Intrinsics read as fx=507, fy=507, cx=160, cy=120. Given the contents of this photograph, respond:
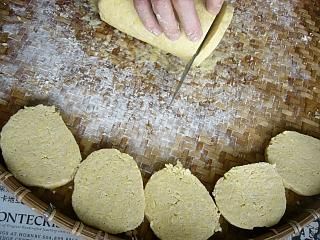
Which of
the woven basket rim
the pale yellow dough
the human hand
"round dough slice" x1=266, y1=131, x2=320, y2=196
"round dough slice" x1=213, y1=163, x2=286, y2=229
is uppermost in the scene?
the human hand

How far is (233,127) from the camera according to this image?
5.01 feet

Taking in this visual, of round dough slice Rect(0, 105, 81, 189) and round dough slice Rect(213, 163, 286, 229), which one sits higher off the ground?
round dough slice Rect(213, 163, 286, 229)

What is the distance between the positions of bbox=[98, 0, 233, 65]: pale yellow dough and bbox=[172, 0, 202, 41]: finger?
38mm

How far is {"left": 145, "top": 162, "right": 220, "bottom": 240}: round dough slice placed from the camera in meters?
1.32

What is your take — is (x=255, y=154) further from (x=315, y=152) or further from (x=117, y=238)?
(x=117, y=238)

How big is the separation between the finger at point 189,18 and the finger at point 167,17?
0.02 meters

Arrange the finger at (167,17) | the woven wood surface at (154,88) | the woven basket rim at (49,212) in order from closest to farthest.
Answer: the woven basket rim at (49,212), the finger at (167,17), the woven wood surface at (154,88)

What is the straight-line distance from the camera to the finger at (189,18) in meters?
1.36

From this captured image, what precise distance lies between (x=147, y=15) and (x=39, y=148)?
1.54ft

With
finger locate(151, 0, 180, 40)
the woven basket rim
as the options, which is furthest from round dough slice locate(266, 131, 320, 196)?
finger locate(151, 0, 180, 40)

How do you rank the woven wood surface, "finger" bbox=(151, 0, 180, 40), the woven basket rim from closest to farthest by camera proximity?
the woven basket rim < "finger" bbox=(151, 0, 180, 40) < the woven wood surface

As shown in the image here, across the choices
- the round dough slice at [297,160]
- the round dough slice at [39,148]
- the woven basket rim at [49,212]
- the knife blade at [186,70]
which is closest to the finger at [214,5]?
the knife blade at [186,70]

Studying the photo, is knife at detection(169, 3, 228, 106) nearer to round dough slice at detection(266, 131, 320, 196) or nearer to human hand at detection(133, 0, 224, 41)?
human hand at detection(133, 0, 224, 41)

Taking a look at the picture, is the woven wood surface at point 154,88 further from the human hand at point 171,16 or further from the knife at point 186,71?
the human hand at point 171,16
